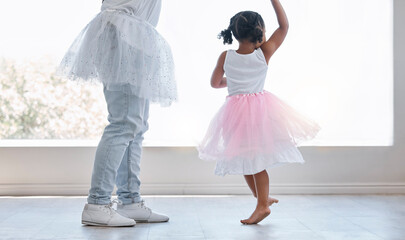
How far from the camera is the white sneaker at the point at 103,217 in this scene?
2010 millimetres

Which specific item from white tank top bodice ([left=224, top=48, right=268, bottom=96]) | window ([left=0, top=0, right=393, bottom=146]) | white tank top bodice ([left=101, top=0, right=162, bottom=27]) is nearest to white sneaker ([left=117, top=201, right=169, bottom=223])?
white tank top bodice ([left=224, top=48, right=268, bottom=96])

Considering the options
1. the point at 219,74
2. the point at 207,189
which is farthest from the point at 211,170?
the point at 219,74

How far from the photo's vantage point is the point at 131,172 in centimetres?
217

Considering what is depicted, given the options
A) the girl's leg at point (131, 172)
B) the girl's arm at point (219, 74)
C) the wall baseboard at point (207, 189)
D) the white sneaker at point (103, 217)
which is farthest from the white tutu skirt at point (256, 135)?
the wall baseboard at point (207, 189)

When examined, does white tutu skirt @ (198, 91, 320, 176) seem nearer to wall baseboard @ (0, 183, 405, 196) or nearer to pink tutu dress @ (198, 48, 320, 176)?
pink tutu dress @ (198, 48, 320, 176)

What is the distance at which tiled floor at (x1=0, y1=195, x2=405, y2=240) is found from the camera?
74.5 inches

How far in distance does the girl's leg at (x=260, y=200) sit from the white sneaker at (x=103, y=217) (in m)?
0.42

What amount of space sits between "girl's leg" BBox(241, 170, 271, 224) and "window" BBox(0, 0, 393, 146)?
826 mm

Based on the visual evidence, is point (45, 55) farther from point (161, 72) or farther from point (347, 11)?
point (347, 11)

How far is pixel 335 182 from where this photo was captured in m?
2.91

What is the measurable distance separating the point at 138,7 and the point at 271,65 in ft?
3.52

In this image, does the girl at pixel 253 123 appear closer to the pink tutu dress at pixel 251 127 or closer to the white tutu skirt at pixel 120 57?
the pink tutu dress at pixel 251 127

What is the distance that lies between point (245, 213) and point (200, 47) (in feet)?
3.13

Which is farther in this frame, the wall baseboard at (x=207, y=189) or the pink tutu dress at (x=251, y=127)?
the wall baseboard at (x=207, y=189)
